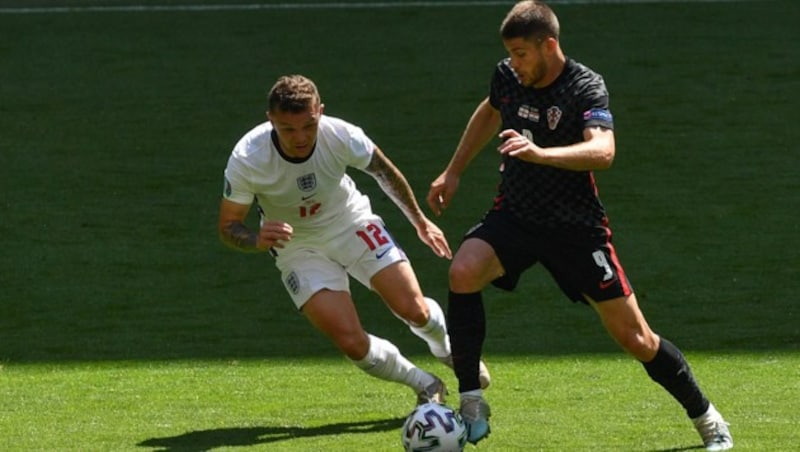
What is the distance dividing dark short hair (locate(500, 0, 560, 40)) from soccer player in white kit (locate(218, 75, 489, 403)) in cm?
91

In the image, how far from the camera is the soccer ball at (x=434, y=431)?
20.0 feet

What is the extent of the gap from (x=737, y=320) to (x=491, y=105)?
3098 mm

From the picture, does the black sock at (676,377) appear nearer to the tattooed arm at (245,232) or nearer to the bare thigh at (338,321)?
the bare thigh at (338,321)

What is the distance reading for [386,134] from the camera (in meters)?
13.4

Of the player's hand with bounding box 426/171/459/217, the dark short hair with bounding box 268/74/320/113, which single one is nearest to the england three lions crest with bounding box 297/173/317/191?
the dark short hair with bounding box 268/74/320/113

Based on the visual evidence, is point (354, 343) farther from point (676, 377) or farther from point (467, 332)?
point (676, 377)

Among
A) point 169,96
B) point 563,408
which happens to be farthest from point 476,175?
point 563,408

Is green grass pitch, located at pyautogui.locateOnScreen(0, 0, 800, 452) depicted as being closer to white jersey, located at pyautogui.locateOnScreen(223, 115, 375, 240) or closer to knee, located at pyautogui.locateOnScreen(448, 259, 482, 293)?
knee, located at pyautogui.locateOnScreen(448, 259, 482, 293)

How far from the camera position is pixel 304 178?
6984 mm

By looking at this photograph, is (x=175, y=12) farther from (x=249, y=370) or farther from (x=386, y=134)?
(x=249, y=370)

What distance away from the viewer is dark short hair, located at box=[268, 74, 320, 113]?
6527 mm

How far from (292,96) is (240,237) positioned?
603mm

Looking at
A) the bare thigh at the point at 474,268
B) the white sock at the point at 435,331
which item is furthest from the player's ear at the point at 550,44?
the white sock at the point at 435,331

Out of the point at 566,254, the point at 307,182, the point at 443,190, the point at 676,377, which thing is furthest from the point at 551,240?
the point at 307,182
